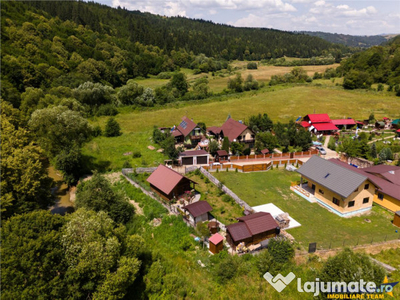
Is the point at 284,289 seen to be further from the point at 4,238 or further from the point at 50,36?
the point at 50,36

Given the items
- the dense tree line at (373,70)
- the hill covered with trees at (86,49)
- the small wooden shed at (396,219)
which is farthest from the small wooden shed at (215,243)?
the dense tree line at (373,70)

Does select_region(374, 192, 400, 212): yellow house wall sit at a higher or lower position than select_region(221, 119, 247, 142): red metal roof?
lower

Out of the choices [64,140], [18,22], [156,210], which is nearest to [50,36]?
[18,22]

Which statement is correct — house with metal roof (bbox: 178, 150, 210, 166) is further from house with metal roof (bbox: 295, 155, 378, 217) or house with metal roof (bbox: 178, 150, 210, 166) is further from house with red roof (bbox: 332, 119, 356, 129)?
house with red roof (bbox: 332, 119, 356, 129)

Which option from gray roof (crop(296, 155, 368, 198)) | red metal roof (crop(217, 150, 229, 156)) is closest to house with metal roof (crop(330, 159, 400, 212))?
gray roof (crop(296, 155, 368, 198))

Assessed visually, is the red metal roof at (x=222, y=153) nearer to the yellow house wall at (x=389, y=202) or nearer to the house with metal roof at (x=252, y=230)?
the house with metal roof at (x=252, y=230)

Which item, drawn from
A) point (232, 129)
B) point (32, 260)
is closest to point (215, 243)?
point (32, 260)
